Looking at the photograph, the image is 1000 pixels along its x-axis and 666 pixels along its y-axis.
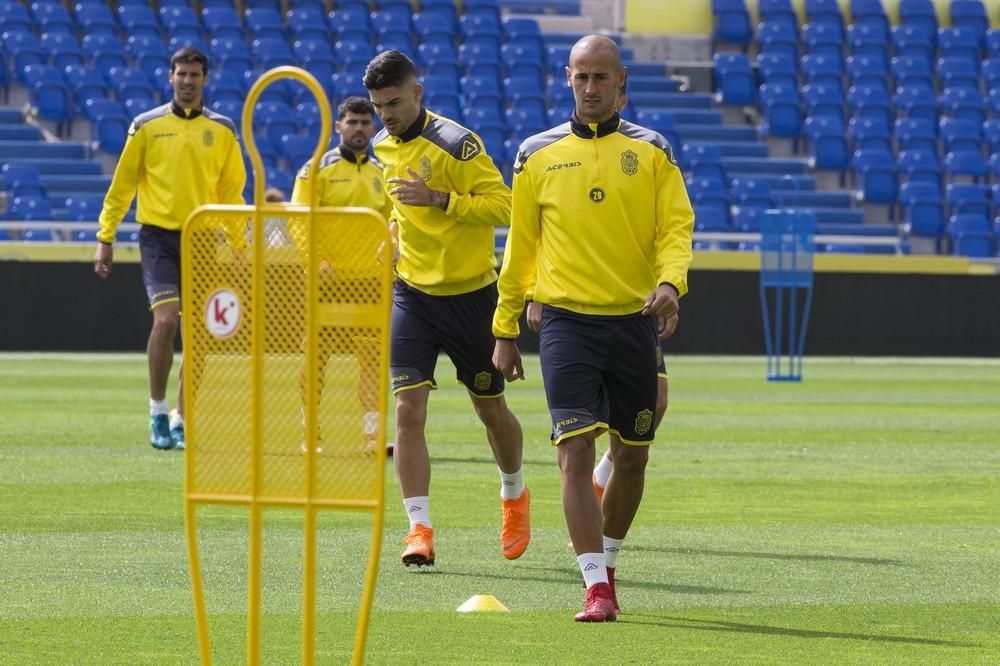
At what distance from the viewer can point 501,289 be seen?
24.0 feet

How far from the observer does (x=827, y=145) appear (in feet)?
105

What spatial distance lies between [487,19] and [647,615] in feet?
88.0

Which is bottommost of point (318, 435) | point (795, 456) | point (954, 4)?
point (795, 456)

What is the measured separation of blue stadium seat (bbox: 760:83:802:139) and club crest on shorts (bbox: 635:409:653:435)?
84.1ft

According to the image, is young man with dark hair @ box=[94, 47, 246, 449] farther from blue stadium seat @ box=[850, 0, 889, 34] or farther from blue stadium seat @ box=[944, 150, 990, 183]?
blue stadium seat @ box=[850, 0, 889, 34]

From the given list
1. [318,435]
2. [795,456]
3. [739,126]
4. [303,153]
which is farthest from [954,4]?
[318,435]

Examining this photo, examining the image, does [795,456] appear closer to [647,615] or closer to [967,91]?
[647,615]

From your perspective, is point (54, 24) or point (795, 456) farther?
point (54, 24)

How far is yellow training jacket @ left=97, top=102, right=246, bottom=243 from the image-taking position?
12.7m

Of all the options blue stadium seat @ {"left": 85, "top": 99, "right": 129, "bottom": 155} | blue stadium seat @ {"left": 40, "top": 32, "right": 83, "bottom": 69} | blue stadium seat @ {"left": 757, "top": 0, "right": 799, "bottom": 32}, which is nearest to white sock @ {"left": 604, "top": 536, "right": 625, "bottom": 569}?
blue stadium seat @ {"left": 85, "top": 99, "right": 129, "bottom": 155}

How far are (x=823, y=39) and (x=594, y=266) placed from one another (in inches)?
1111

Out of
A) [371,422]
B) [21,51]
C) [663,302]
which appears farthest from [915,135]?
[371,422]

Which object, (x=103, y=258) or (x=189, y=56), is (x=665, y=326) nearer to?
(x=189, y=56)

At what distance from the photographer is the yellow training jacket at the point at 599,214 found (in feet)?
23.4
